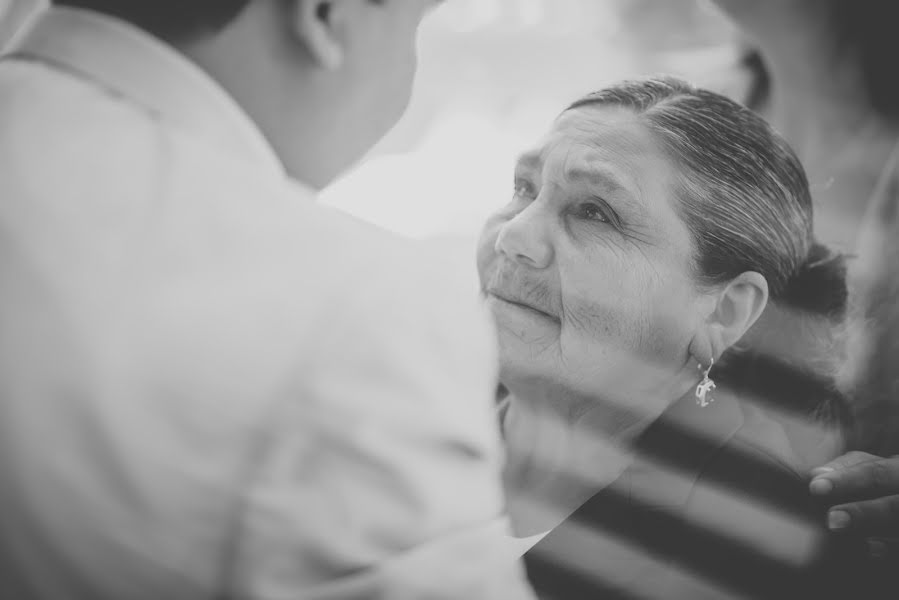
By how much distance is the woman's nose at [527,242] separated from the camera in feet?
3.46

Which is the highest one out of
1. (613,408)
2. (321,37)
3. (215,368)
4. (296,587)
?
(321,37)

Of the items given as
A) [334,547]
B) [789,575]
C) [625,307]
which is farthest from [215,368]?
[789,575]

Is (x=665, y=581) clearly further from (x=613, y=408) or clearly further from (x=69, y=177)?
(x=69, y=177)

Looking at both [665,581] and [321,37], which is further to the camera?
[665,581]

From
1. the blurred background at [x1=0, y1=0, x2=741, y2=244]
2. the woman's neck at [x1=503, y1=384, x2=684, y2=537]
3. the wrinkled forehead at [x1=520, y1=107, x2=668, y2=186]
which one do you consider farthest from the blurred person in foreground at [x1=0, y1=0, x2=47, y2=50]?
the woman's neck at [x1=503, y1=384, x2=684, y2=537]

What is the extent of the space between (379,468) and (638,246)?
64 centimetres

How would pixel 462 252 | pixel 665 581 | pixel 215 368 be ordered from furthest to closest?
pixel 462 252
pixel 665 581
pixel 215 368

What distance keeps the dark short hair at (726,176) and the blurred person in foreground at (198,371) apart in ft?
2.00

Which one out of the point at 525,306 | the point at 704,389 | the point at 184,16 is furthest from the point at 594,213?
the point at 184,16

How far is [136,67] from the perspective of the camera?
580mm

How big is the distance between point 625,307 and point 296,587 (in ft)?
2.13

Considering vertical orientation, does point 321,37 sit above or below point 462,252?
above

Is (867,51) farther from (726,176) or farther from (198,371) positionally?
(198,371)

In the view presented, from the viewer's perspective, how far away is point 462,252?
1.19 meters
